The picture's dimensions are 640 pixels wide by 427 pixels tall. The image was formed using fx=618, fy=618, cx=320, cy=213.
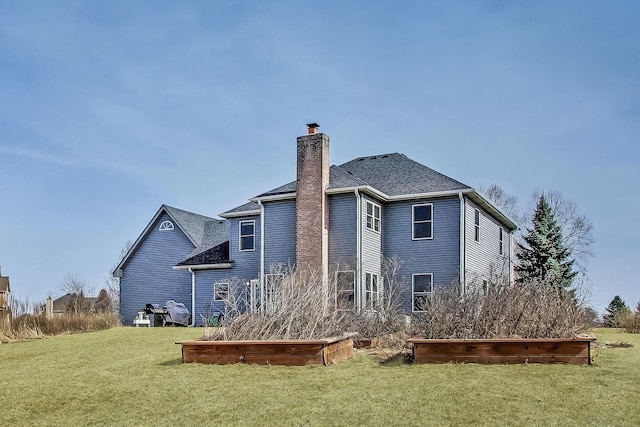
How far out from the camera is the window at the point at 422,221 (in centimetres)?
2005

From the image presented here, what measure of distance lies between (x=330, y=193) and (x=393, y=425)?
1404cm

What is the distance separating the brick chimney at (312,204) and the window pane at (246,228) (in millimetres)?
3293

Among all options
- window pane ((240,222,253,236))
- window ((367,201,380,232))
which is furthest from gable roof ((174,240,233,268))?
window ((367,201,380,232))

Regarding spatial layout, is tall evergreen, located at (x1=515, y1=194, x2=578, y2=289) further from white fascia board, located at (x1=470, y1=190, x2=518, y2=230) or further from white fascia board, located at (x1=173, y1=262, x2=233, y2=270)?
white fascia board, located at (x1=173, y1=262, x2=233, y2=270)

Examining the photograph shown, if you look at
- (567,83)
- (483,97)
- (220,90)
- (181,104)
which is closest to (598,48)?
(567,83)

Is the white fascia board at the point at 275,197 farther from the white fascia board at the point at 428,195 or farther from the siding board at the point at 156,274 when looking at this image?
the siding board at the point at 156,274

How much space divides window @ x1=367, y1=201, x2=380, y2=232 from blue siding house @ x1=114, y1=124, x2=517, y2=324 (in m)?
0.03

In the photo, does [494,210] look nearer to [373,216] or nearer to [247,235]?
[373,216]

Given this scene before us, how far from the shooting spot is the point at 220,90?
42.3 feet

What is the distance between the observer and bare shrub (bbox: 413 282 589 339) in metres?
9.92

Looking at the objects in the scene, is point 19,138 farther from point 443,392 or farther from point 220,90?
point 443,392

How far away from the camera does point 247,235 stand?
74.4 feet

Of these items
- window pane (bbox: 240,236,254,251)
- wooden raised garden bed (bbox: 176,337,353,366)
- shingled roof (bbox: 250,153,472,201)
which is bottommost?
wooden raised garden bed (bbox: 176,337,353,366)

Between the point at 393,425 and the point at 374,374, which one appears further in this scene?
the point at 374,374
